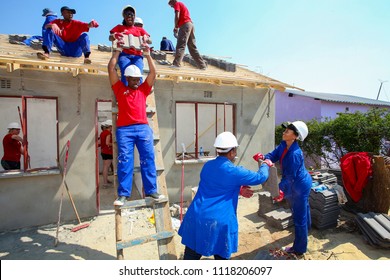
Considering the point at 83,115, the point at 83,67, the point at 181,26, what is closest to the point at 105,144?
the point at 83,115

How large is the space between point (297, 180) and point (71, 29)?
590 cm

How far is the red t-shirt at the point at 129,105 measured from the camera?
11.3ft

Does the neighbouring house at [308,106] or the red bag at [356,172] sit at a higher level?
the neighbouring house at [308,106]

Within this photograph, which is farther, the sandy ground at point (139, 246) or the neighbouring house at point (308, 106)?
the neighbouring house at point (308, 106)

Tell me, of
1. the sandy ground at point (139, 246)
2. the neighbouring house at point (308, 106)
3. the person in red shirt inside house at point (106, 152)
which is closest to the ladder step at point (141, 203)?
the sandy ground at point (139, 246)

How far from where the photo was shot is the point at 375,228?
14.6ft

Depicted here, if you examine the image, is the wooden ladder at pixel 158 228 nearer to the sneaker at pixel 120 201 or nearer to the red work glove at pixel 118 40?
the sneaker at pixel 120 201

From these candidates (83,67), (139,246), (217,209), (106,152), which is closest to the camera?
(217,209)

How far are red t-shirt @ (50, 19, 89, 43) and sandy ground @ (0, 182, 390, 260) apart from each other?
4304mm

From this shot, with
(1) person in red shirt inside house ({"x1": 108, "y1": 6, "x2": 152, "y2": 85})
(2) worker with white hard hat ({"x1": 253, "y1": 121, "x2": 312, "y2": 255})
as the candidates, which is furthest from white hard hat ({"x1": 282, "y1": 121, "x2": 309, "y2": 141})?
(1) person in red shirt inside house ({"x1": 108, "y1": 6, "x2": 152, "y2": 85})

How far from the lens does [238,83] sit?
716cm

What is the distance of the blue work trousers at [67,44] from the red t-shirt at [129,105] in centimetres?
288

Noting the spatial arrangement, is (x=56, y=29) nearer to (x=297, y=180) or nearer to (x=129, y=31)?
(x=129, y=31)

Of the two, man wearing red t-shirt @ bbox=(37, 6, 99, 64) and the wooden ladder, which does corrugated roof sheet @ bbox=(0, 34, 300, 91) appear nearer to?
man wearing red t-shirt @ bbox=(37, 6, 99, 64)
